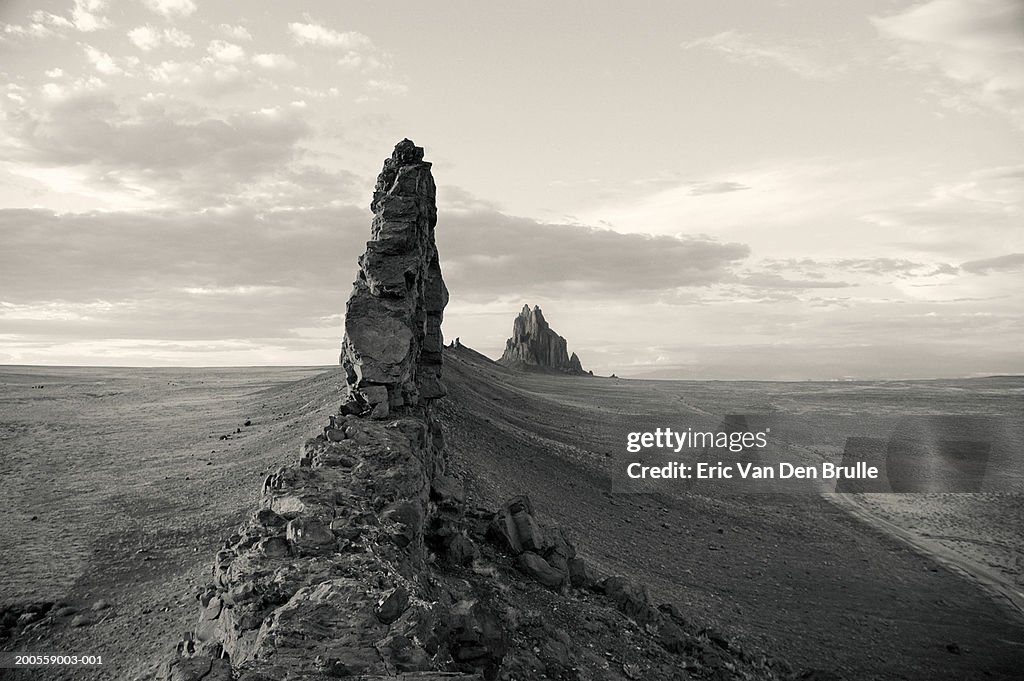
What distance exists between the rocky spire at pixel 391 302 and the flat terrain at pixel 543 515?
7.07m

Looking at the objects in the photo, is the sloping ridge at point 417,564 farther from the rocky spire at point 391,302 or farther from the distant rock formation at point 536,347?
the distant rock formation at point 536,347

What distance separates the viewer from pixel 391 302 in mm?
19453

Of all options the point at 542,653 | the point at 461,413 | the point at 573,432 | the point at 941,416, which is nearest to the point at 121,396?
the point at 461,413

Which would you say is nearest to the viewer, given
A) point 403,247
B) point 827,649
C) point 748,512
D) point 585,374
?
point 403,247

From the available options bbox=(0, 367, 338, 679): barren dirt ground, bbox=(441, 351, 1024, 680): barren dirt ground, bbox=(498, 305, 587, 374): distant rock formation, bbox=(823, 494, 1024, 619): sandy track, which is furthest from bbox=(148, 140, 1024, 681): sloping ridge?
bbox=(498, 305, 587, 374): distant rock formation

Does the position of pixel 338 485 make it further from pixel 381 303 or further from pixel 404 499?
pixel 381 303

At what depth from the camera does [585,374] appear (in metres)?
169

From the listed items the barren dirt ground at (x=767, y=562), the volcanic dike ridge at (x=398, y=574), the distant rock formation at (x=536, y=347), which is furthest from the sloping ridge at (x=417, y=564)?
the distant rock formation at (x=536, y=347)

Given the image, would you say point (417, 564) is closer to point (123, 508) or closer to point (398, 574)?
point (398, 574)

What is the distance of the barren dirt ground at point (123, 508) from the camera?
16000 millimetres

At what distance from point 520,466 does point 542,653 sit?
71.2 ft

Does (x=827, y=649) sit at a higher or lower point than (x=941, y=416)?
lower

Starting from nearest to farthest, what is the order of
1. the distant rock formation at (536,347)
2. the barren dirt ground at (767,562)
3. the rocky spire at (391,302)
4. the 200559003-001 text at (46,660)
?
1. the 200559003-001 text at (46,660)
2. the rocky spire at (391,302)
3. the barren dirt ground at (767,562)
4. the distant rock formation at (536,347)

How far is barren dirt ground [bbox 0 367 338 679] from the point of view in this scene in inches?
630
